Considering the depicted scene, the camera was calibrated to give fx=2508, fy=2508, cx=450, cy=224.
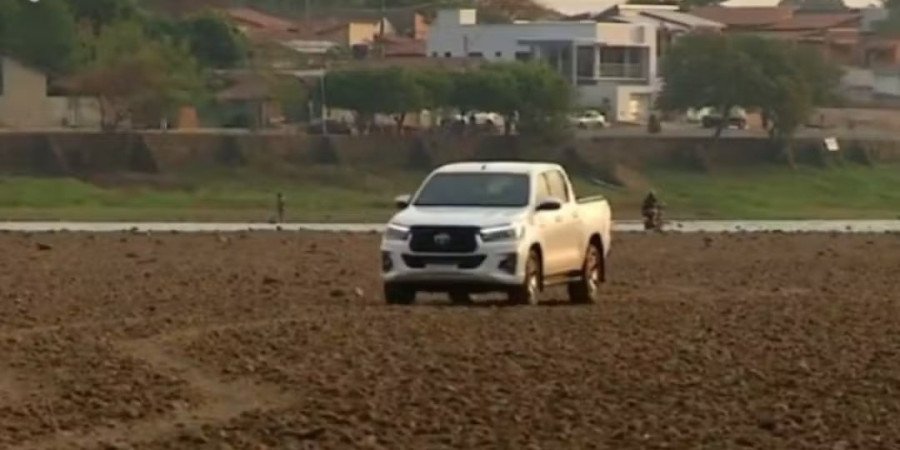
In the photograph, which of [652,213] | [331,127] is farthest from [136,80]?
[652,213]

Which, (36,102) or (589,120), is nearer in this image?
(589,120)

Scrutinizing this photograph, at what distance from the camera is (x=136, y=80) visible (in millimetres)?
88562

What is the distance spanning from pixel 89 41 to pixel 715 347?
7728cm

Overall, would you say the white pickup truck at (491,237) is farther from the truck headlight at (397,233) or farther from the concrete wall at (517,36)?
the concrete wall at (517,36)

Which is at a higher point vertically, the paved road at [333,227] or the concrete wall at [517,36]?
the concrete wall at [517,36]

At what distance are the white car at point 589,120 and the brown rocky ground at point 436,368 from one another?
194 ft

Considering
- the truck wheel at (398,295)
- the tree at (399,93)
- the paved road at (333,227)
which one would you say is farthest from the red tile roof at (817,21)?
the truck wheel at (398,295)

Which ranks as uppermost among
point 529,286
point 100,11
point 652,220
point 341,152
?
point 100,11

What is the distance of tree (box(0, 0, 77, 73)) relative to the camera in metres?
94.1

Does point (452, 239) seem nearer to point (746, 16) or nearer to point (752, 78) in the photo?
point (752, 78)

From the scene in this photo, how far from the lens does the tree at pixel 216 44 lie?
340ft

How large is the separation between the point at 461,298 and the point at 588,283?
1.65m

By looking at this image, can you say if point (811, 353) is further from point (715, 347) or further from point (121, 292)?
point (121, 292)

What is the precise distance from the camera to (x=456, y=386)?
58.0 feet
